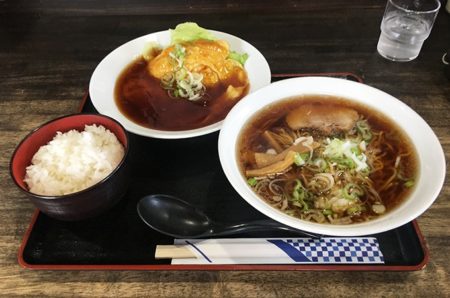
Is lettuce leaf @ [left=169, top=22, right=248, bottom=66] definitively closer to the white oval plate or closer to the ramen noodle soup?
the white oval plate

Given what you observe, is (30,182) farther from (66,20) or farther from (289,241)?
(66,20)

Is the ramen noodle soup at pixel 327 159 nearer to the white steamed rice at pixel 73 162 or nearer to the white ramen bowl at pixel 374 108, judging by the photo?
the white ramen bowl at pixel 374 108

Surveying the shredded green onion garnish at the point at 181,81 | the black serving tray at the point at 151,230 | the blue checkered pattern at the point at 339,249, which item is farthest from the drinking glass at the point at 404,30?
the blue checkered pattern at the point at 339,249

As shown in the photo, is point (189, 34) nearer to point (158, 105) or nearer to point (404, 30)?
point (158, 105)

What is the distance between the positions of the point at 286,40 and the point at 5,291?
206 centimetres

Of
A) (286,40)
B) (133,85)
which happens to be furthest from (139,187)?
(286,40)

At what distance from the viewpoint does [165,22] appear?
2723 mm

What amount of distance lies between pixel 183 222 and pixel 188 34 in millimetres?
1132

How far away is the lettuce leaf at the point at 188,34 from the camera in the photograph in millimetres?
2053

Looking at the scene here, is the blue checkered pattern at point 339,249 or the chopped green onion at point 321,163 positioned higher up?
the chopped green onion at point 321,163

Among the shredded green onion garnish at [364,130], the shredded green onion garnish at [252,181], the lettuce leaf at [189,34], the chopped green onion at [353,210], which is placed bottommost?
the shredded green onion garnish at [252,181]

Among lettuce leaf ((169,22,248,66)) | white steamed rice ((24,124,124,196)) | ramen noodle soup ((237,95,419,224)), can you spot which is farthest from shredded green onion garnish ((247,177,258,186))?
lettuce leaf ((169,22,248,66))

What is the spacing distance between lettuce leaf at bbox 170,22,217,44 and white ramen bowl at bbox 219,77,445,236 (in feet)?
2.19

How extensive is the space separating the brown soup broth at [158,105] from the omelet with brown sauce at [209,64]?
5cm
